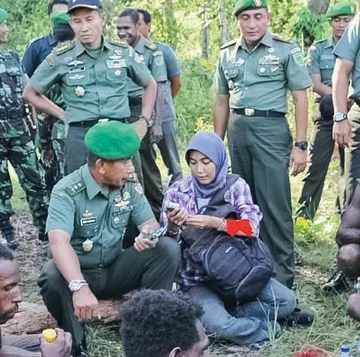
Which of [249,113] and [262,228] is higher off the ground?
[249,113]

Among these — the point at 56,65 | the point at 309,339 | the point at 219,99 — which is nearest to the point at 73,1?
the point at 56,65

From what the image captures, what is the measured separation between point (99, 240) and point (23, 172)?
6.19ft

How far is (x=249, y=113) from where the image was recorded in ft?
16.2

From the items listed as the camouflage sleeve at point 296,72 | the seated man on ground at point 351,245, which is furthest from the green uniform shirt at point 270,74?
the seated man on ground at point 351,245

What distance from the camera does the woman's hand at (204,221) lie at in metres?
4.22

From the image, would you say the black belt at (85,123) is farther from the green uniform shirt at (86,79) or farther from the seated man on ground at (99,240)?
the seated man on ground at (99,240)

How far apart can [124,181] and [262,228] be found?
1.31 meters

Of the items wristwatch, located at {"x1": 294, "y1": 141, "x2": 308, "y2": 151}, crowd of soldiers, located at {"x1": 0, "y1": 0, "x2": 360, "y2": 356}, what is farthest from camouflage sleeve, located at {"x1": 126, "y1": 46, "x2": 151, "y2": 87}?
wristwatch, located at {"x1": 294, "y1": 141, "x2": 308, "y2": 151}

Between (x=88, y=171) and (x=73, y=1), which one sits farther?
(x=73, y=1)

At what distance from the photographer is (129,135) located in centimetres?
393

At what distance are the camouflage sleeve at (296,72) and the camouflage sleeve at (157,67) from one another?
1.60 metres

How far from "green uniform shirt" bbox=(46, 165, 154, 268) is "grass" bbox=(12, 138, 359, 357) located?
0.46 meters

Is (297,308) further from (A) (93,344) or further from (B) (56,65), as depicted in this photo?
(B) (56,65)

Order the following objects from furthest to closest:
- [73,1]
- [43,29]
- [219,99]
→ [43,29]
[219,99]
[73,1]
